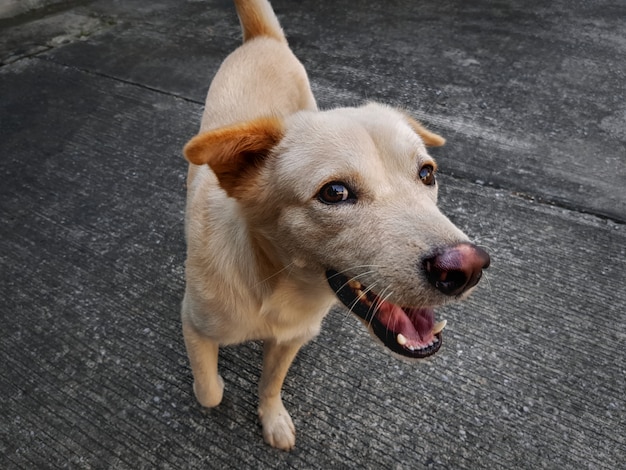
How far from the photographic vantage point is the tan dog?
4.38ft

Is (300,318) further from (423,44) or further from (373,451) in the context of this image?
(423,44)

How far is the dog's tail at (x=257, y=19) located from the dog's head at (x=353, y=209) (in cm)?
148

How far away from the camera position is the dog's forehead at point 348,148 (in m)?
1.47

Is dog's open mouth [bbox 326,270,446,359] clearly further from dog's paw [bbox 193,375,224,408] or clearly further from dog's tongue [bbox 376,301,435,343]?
dog's paw [bbox 193,375,224,408]

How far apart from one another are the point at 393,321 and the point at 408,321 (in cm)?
5

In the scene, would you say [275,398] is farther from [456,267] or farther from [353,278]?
[456,267]

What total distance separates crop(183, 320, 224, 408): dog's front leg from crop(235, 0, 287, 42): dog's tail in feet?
5.96

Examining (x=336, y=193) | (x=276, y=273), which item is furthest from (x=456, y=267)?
(x=276, y=273)

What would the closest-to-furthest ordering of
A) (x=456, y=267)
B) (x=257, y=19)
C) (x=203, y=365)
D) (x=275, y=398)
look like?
1. (x=456, y=267)
2. (x=203, y=365)
3. (x=275, y=398)
4. (x=257, y=19)

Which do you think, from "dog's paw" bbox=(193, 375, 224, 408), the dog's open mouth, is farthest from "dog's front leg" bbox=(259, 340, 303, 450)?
the dog's open mouth

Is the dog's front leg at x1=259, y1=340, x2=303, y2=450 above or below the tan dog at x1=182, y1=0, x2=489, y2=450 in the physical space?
below

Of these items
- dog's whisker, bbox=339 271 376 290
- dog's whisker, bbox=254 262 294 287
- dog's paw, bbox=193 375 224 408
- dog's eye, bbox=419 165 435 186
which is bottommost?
dog's paw, bbox=193 375 224 408

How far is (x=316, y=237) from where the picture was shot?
1.47m

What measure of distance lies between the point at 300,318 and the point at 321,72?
10.4ft
